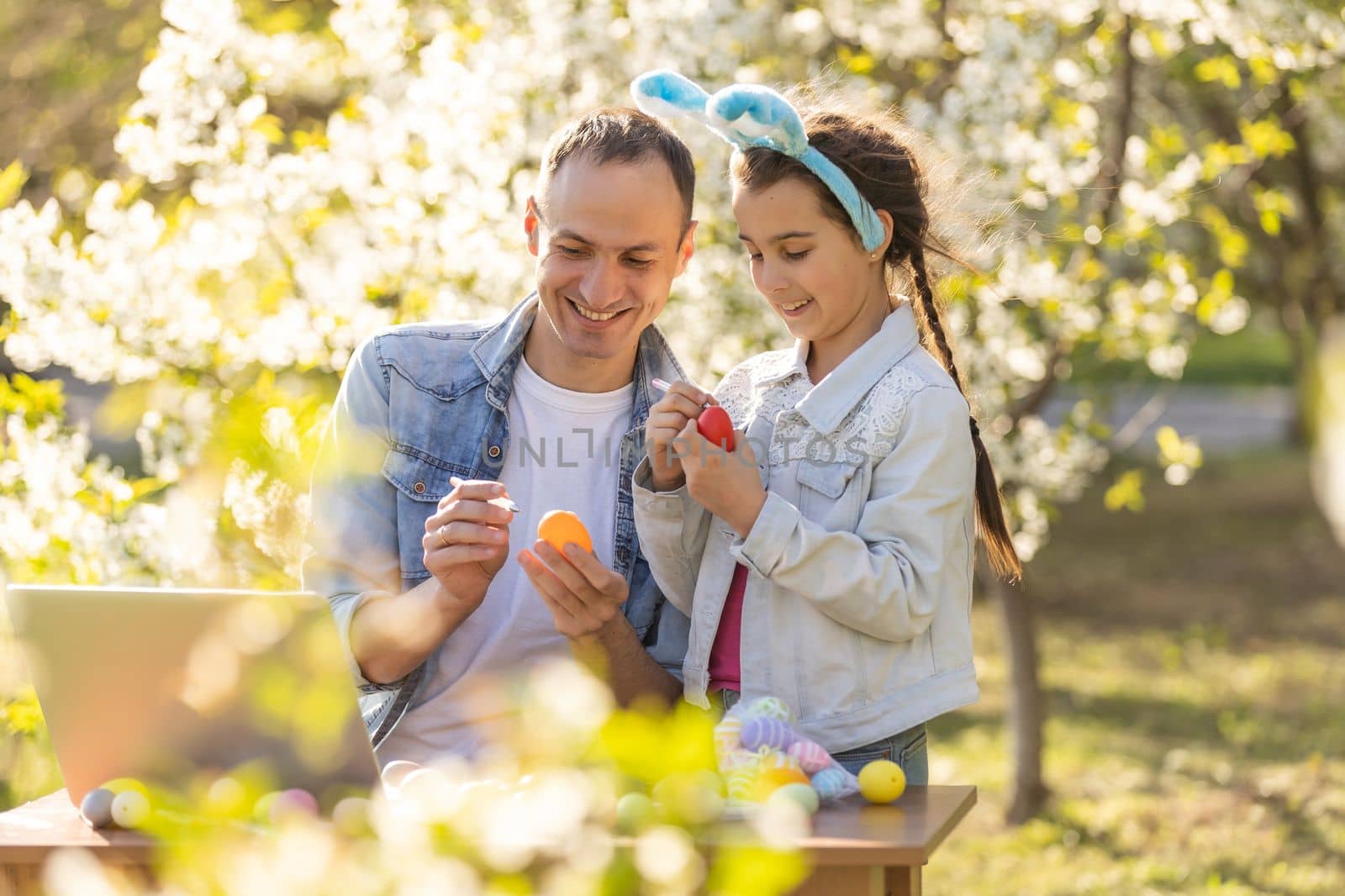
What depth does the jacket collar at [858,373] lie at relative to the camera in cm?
258

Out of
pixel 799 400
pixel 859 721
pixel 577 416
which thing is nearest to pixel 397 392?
pixel 577 416

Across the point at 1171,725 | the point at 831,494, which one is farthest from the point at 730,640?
the point at 1171,725

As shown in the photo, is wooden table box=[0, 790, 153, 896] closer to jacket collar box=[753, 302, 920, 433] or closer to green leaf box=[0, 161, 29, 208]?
jacket collar box=[753, 302, 920, 433]

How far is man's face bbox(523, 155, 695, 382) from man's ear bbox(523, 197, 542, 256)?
0.11ft

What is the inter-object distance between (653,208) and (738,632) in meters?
0.77

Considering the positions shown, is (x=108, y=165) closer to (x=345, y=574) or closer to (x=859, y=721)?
(x=345, y=574)

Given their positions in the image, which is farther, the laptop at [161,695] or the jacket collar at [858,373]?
the jacket collar at [858,373]

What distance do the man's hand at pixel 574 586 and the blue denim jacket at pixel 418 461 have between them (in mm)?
369

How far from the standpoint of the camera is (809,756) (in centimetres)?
224

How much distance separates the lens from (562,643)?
9.30 ft

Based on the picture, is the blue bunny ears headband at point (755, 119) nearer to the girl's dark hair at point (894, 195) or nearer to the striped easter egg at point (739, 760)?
the girl's dark hair at point (894, 195)

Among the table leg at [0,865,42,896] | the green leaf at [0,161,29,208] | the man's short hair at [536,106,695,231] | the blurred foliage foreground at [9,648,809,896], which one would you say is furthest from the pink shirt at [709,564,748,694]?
the green leaf at [0,161,29,208]

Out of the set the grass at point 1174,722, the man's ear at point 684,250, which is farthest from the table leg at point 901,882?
the grass at point 1174,722

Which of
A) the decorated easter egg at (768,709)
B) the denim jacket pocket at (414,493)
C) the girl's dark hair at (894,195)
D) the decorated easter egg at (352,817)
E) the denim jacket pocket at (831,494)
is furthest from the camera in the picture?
the denim jacket pocket at (414,493)
